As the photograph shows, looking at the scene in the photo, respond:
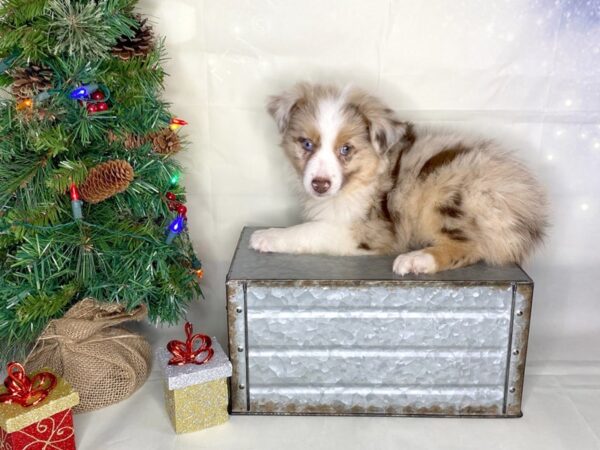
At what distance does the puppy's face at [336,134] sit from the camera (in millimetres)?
2137

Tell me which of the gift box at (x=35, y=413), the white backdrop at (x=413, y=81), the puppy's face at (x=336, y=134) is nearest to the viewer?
the gift box at (x=35, y=413)

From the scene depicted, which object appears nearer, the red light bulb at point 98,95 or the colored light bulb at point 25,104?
the colored light bulb at point 25,104

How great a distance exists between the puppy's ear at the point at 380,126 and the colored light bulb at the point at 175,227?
2.28 ft

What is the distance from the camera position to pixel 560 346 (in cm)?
263

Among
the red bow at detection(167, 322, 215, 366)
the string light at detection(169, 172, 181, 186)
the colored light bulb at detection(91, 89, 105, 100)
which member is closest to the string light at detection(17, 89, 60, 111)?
the colored light bulb at detection(91, 89, 105, 100)

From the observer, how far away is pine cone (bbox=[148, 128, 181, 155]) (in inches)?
86.3

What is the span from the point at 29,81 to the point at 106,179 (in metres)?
0.36

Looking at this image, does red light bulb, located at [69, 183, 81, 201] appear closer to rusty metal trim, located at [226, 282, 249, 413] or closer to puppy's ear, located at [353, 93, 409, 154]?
rusty metal trim, located at [226, 282, 249, 413]

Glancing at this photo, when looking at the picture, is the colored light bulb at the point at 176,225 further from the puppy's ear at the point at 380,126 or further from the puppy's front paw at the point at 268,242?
the puppy's ear at the point at 380,126

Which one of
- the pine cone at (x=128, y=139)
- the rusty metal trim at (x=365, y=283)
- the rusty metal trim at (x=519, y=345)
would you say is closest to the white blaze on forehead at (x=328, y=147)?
the rusty metal trim at (x=365, y=283)

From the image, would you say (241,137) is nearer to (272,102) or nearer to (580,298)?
(272,102)

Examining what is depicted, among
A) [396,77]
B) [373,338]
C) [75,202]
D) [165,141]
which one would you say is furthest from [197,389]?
[396,77]

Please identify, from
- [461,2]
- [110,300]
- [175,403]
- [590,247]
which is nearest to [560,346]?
[590,247]

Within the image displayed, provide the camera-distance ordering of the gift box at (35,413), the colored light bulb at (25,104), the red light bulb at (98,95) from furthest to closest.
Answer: the red light bulb at (98,95)
the colored light bulb at (25,104)
the gift box at (35,413)
